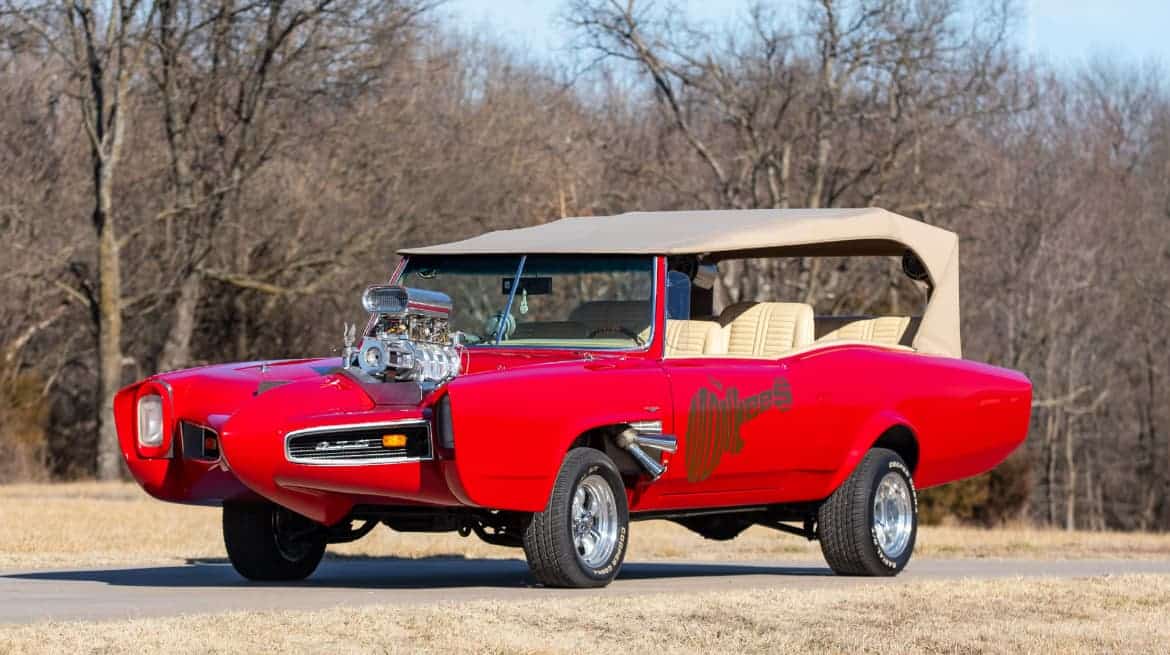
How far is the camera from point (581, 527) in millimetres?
10016

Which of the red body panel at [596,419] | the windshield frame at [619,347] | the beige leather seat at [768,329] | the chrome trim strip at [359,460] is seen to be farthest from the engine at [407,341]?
the beige leather seat at [768,329]

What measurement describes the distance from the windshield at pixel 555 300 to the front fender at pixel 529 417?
72cm

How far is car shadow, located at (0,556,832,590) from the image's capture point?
1133 centimetres

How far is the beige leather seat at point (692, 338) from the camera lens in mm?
11133

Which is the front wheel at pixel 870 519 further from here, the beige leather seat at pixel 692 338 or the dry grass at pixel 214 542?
the dry grass at pixel 214 542

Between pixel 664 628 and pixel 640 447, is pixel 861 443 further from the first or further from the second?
pixel 664 628

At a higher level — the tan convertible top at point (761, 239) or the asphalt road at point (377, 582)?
the tan convertible top at point (761, 239)

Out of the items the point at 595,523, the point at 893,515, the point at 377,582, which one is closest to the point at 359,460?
the point at 595,523

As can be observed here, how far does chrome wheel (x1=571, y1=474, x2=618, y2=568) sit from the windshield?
992 millimetres

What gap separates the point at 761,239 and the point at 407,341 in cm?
266

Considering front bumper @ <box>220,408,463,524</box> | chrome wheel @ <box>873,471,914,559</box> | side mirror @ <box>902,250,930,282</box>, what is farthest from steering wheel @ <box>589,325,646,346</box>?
side mirror @ <box>902,250,930,282</box>

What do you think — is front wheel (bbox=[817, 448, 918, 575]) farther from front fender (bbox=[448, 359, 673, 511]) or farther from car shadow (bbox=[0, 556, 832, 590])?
front fender (bbox=[448, 359, 673, 511])

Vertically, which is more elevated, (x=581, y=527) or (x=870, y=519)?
(x=581, y=527)

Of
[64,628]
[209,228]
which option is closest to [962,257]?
[209,228]
